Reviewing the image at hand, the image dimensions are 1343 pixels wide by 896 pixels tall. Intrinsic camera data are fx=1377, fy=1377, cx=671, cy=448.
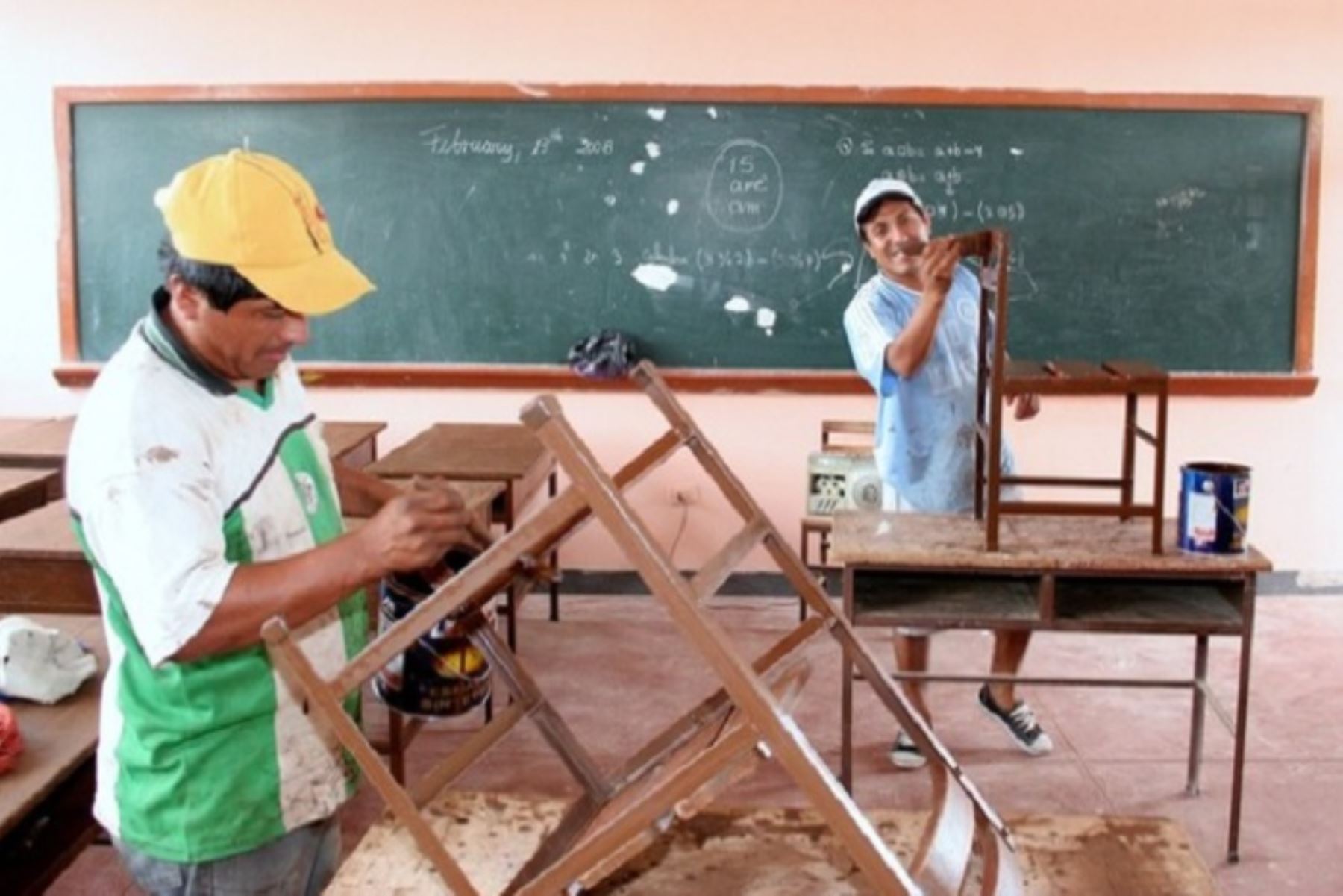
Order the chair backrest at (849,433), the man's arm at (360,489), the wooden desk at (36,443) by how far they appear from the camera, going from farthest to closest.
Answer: the chair backrest at (849,433)
the wooden desk at (36,443)
the man's arm at (360,489)

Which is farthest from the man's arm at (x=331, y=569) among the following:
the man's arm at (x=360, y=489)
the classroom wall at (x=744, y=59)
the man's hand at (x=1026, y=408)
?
the classroom wall at (x=744, y=59)

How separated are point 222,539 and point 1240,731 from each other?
93.3 inches

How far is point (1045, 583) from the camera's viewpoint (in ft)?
9.09

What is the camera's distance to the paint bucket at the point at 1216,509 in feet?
9.05

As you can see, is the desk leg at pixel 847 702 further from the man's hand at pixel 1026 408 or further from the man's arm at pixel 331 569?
the man's arm at pixel 331 569

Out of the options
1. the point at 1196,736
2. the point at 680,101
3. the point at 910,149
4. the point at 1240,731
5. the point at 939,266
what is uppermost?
the point at 680,101

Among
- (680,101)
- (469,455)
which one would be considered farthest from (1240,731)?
(680,101)

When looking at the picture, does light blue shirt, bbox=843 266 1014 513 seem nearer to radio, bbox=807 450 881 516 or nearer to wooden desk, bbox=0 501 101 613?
radio, bbox=807 450 881 516

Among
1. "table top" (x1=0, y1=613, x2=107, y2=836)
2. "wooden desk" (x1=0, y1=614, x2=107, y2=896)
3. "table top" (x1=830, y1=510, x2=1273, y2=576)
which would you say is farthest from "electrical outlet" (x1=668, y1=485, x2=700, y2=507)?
"wooden desk" (x1=0, y1=614, x2=107, y2=896)

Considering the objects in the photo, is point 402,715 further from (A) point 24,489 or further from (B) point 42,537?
(A) point 24,489

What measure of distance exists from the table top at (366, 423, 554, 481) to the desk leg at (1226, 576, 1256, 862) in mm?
1754

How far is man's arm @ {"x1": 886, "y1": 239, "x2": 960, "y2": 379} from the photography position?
9.43 feet

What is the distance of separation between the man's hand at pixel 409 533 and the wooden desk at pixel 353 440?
8.27 feet

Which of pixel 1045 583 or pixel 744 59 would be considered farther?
pixel 744 59
